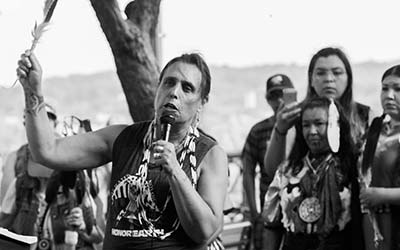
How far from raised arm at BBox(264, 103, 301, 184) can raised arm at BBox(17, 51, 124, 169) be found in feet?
4.15

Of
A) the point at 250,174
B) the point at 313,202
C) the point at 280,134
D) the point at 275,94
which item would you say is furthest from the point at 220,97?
the point at 313,202

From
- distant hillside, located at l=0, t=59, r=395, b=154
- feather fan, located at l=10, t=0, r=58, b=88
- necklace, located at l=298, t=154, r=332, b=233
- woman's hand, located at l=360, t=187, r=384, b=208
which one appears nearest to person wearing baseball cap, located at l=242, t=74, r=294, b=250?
necklace, located at l=298, t=154, r=332, b=233

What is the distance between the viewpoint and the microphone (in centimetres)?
308

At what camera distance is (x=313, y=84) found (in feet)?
16.2

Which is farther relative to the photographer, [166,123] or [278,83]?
[278,83]

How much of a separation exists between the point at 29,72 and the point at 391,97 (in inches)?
82.9

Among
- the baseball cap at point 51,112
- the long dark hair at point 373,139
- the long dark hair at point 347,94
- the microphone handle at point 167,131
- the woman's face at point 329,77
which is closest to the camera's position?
the microphone handle at point 167,131

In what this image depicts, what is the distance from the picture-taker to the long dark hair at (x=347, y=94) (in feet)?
15.3

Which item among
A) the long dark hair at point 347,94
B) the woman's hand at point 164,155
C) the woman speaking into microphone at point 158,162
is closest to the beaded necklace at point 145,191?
the woman speaking into microphone at point 158,162

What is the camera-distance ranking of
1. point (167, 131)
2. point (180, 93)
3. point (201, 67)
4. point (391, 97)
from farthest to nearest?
point (391, 97) < point (201, 67) < point (180, 93) < point (167, 131)

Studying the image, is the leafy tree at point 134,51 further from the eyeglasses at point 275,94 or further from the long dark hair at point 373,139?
the eyeglasses at point 275,94

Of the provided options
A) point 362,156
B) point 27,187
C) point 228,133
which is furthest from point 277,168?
point 228,133

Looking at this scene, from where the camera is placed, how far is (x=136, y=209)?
10.5ft

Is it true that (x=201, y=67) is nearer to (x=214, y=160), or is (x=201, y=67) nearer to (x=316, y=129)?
(x=214, y=160)
